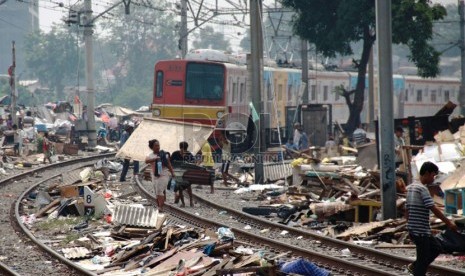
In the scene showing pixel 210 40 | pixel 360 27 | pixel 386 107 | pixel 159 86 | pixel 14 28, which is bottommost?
pixel 386 107

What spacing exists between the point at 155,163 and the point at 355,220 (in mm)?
3838

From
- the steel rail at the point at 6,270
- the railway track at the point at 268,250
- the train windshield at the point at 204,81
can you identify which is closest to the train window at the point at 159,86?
the train windshield at the point at 204,81

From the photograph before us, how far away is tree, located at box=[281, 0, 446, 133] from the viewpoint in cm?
3822

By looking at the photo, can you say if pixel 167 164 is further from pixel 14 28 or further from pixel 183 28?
pixel 14 28

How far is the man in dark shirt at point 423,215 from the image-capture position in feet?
31.6

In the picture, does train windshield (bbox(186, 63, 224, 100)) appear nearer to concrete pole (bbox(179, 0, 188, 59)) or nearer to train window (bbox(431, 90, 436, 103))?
concrete pole (bbox(179, 0, 188, 59))

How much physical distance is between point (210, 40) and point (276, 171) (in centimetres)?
10297

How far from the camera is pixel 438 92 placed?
185 feet

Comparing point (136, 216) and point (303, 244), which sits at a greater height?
point (136, 216)

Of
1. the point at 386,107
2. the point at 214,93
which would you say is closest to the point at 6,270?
the point at 386,107

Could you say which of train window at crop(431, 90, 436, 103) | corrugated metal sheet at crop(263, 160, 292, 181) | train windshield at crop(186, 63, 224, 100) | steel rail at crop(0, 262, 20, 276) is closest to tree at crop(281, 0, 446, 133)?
train windshield at crop(186, 63, 224, 100)

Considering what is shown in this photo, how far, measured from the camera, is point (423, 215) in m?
9.67

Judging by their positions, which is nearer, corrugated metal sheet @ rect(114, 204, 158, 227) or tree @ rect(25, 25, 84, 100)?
corrugated metal sheet @ rect(114, 204, 158, 227)

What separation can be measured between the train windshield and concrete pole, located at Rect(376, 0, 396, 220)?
16.5m
